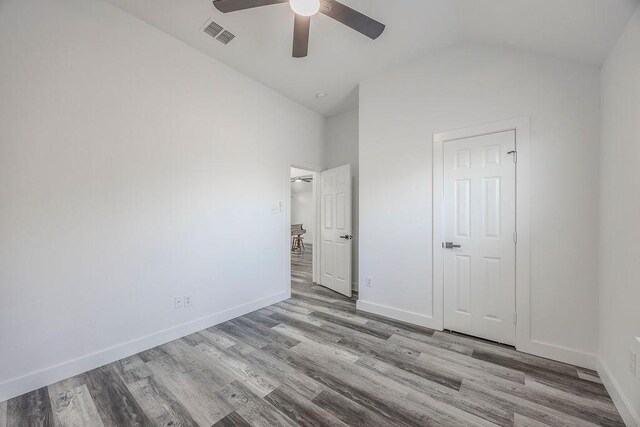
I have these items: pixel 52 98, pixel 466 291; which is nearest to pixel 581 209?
pixel 466 291

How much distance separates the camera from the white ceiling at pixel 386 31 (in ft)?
5.76

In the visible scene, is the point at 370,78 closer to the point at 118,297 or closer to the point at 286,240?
the point at 286,240

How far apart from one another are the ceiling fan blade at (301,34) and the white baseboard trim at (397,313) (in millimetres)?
2904

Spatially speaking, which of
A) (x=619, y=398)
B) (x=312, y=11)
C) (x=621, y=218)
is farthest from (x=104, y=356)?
(x=621, y=218)

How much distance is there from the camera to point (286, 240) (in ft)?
12.7

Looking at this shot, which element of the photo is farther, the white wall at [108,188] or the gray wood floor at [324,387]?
the white wall at [108,188]

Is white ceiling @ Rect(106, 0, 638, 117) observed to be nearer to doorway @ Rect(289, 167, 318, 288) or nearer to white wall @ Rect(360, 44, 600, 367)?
white wall @ Rect(360, 44, 600, 367)

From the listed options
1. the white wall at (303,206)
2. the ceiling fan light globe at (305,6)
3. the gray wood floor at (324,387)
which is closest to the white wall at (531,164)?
the gray wood floor at (324,387)

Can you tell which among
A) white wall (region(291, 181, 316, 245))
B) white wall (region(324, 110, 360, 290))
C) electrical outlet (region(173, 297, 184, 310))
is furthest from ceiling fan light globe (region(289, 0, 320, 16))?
white wall (region(291, 181, 316, 245))

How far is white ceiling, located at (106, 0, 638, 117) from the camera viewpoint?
5.76 feet

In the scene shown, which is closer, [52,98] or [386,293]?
[52,98]

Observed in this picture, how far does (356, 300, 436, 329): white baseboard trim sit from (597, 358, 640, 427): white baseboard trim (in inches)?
49.9

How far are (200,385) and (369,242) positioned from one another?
2.30 m

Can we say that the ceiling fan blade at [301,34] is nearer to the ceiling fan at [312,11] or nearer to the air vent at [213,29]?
the ceiling fan at [312,11]
